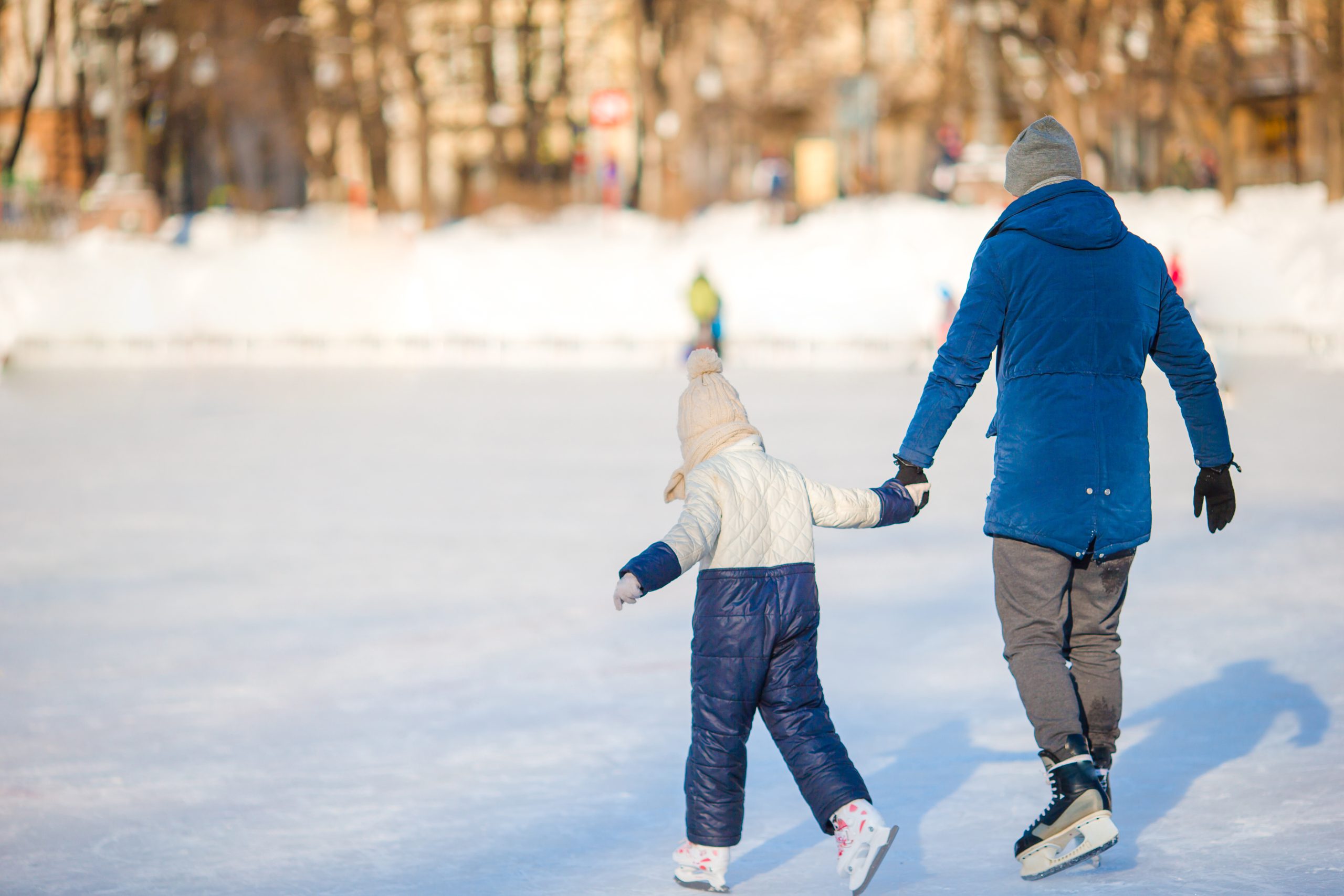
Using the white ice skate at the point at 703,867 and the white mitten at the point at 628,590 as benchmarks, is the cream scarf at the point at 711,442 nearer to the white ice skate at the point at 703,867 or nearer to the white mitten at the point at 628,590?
the white mitten at the point at 628,590

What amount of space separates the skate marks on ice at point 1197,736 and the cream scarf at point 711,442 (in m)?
1.35

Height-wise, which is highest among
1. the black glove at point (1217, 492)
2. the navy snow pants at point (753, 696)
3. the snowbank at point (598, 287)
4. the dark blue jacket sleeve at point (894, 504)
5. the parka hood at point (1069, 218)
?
the parka hood at point (1069, 218)

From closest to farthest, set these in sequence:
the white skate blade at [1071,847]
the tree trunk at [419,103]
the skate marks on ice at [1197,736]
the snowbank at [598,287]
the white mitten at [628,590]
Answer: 1. the white mitten at [628,590]
2. the white skate blade at [1071,847]
3. the skate marks on ice at [1197,736]
4. the snowbank at [598,287]
5. the tree trunk at [419,103]

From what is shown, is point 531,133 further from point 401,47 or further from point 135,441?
point 135,441

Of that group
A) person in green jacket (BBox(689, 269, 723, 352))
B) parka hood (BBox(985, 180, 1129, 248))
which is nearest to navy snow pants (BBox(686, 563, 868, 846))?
parka hood (BBox(985, 180, 1129, 248))

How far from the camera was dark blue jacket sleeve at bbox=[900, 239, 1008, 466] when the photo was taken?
370cm

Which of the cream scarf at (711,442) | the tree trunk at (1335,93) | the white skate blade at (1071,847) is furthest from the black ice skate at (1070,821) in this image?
the tree trunk at (1335,93)

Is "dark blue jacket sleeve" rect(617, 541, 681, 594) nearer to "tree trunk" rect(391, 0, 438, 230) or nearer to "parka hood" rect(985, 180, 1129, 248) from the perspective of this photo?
"parka hood" rect(985, 180, 1129, 248)

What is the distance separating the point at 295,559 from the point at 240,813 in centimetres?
375

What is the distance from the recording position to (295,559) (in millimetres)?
8141

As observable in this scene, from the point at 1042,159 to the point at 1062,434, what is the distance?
648 mm

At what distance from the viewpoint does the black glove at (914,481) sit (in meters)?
3.71

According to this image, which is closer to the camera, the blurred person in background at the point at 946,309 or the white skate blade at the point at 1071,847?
the white skate blade at the point at 1071,847

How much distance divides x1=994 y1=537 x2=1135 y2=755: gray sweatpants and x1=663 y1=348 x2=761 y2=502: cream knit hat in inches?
26.0
